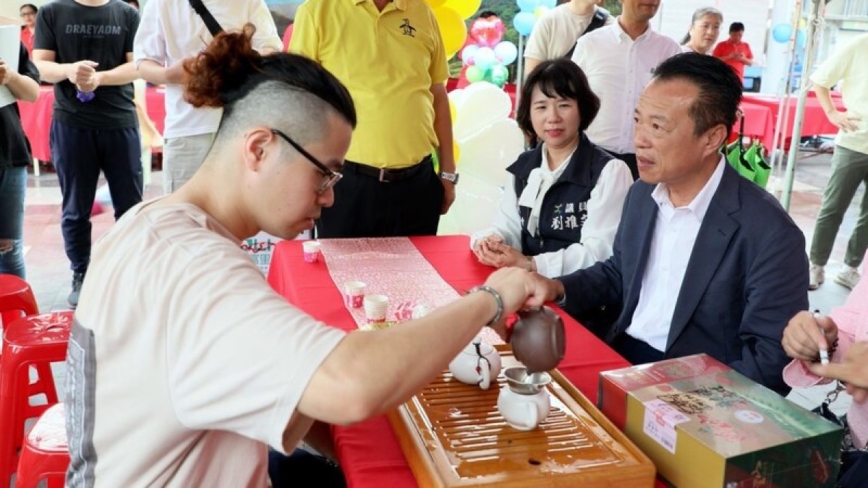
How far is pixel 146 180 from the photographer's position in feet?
19.7

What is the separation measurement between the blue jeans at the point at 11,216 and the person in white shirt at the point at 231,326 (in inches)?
81.0

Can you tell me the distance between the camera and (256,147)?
0.99 meters

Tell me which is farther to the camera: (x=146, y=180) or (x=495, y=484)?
(x=146, y=180)

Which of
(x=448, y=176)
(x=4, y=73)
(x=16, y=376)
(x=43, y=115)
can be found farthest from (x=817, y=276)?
(x=43, y=115)

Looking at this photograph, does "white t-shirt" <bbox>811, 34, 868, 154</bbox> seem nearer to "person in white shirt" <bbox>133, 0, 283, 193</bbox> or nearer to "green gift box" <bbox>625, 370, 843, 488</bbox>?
"person in white shirt" <bbox>133, 0, 283, 193</bbox>

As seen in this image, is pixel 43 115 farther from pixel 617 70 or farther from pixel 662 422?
pixel 662 422

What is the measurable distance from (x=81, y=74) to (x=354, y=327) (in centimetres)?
207

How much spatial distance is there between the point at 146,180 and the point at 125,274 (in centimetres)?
552

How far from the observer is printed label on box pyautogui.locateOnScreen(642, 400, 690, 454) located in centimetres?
104

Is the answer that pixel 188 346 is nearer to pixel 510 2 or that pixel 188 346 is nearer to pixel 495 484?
pixel 495 484

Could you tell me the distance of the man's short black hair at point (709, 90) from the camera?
1687mm

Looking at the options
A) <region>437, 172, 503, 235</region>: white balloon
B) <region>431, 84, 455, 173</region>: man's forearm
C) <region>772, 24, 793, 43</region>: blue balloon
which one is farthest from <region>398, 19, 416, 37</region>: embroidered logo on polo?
<region>772, 24, 793, 43</region>: blue balloon

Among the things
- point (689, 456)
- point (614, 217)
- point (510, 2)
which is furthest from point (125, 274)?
point (510, 2)

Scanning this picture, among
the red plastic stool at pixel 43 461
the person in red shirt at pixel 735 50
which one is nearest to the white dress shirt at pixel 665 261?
the red plastic stool at pixel 43 461
